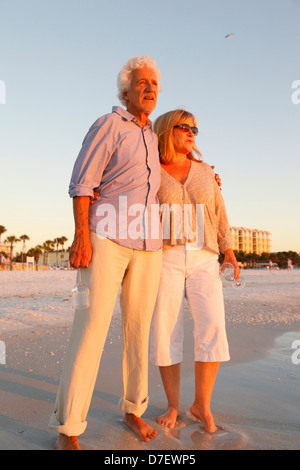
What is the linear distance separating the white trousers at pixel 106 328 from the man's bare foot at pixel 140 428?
5 centimetres

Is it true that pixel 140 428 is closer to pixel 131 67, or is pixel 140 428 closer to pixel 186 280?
pixel 186 280

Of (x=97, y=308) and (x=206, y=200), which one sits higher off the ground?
(x=206, y=200)

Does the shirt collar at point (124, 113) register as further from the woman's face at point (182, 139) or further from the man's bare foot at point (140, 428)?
the man's bare foot at point (140, 428)

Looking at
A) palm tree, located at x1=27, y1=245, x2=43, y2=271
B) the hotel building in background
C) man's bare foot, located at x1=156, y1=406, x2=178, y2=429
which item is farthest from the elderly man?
the hotel building in background

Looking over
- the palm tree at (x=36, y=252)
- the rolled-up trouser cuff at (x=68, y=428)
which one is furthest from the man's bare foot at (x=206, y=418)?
the palm tree at (x=36, y=252)

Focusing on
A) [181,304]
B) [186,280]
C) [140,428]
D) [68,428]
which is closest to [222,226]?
[186,280]

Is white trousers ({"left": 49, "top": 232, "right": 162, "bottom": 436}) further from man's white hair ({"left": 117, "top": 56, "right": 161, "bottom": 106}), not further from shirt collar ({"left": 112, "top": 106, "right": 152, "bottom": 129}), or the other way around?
man's white hair ({"left": 117, "top": 56, "right": 161, "bottom": 106})

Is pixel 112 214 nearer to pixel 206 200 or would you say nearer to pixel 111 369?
pixel 206 200

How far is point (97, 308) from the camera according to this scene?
86.2 inches

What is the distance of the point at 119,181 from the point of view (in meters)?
2.35

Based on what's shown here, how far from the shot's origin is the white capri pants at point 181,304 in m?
2.60

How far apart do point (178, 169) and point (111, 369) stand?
2025mm

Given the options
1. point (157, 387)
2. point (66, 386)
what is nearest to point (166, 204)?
point (66, 386)

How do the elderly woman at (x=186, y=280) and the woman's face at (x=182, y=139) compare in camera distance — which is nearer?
the elderly woman at (x=186, y=280)
